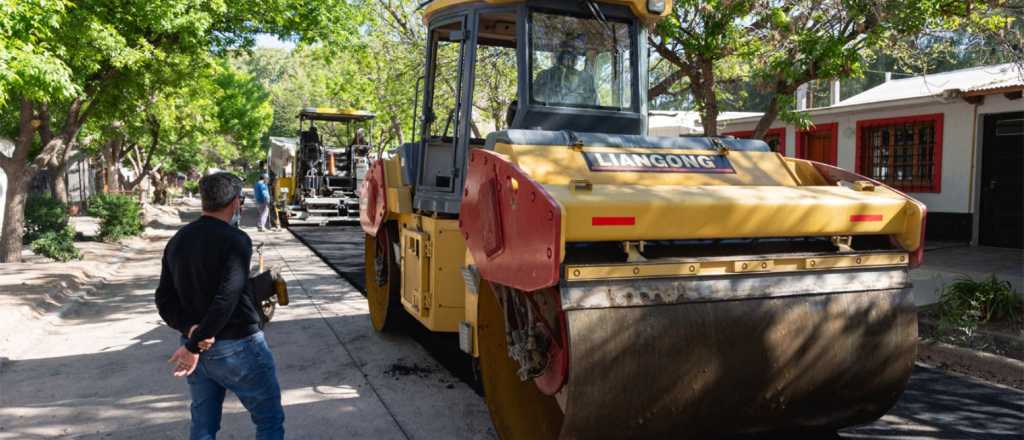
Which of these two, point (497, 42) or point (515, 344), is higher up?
point (497, 42)

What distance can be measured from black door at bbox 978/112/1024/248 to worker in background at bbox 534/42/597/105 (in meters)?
10.4

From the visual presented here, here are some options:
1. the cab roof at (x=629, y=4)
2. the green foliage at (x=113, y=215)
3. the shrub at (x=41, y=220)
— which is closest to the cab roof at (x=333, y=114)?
the green foliage at (x=113, y=215)

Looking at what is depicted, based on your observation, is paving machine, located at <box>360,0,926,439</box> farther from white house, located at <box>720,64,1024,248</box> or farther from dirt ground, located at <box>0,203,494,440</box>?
white house, located at <box>720,64,1024,248</box>

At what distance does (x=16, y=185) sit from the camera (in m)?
12.6

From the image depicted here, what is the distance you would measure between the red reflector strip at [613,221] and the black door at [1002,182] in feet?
38.1

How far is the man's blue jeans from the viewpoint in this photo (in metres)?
3.49

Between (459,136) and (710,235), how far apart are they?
234 centimetres

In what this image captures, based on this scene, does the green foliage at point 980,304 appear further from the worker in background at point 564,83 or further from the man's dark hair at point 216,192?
the man's dark hair at point 216,192

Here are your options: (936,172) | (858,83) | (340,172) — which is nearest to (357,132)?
(340,172)

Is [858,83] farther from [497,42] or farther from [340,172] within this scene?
[497,42]

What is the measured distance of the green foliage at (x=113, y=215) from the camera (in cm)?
1741

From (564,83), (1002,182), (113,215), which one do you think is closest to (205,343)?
(564,83)

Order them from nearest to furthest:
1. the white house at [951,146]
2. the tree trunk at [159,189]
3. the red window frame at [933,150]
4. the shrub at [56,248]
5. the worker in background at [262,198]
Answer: the white house at [951,146], the shrub at [56,248], the red window frame at [933,150], the worker in background at [262,198], the tree trunk at [159,189]

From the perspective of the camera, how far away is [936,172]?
45.5ft
